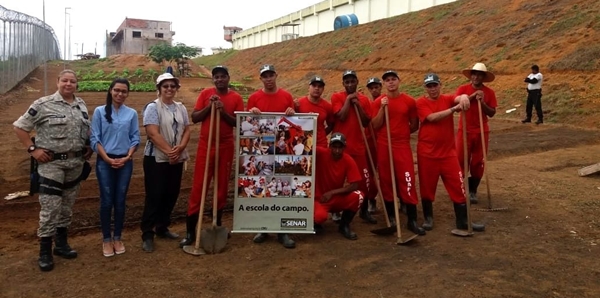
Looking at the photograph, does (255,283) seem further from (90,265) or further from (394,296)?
(90,265)

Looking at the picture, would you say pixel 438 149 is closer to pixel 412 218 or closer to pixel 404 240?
pixel 412 218

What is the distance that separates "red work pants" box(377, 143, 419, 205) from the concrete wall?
31398mm

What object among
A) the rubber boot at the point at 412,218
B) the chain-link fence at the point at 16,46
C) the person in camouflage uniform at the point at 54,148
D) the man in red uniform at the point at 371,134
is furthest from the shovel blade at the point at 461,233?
the chain-link fence at the point at 16,46

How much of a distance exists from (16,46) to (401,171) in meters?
24.9

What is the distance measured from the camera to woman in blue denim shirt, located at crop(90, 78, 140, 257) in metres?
4.67

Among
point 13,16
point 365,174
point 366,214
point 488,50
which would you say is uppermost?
point 13,16

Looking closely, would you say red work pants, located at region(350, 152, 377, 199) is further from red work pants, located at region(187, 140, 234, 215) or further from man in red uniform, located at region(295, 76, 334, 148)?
red work pants, located at region(187, 140, 234, 215)

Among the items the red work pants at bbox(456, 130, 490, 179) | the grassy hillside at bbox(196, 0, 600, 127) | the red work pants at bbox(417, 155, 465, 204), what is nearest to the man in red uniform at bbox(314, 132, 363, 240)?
the red work pants at bbox(417, 155, 465, 204)

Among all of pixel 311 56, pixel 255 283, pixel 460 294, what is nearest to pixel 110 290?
pixel 255 283

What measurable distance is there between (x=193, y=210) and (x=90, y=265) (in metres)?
1.18

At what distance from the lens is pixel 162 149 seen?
493cm

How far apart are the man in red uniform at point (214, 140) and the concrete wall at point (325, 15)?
106 ft

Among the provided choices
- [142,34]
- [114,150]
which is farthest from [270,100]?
[142,34]

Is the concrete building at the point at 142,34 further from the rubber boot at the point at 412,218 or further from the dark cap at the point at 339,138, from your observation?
the rubber boot at the point at 412,218
